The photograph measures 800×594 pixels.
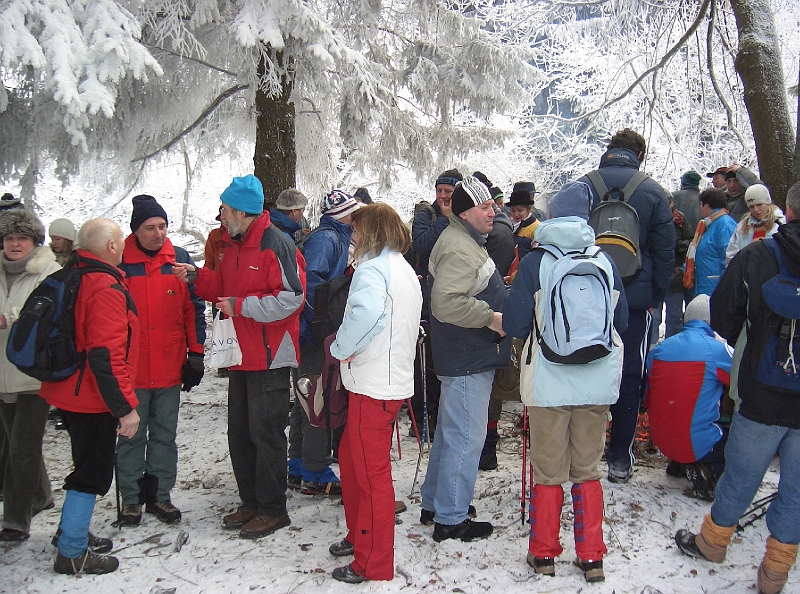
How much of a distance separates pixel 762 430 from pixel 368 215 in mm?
2546

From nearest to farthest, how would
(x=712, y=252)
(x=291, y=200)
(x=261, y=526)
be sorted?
1. (x=261, y=526)
2. (x=291, y=200)
3. (x=712, y=252)

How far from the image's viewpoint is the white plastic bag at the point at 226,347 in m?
4.20

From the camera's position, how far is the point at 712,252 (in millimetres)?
7254

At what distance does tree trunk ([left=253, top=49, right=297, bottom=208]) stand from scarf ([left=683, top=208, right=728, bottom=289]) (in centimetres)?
504

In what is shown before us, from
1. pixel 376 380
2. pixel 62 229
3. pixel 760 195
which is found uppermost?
pixel 760 195

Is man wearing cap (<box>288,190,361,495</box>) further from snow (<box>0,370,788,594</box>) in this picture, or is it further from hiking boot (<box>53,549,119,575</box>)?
hiking boot (<box>53,549,119,575</box>)

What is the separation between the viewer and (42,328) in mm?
3559

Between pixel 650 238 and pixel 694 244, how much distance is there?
3.23 meters

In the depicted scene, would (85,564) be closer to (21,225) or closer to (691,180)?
(21,225)

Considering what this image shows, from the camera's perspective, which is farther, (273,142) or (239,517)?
(273,142)

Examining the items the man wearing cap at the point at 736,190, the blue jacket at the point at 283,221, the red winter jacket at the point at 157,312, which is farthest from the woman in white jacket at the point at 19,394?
the man wearing cap at the point at 736,190

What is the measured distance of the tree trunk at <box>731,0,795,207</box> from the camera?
18.8 feet

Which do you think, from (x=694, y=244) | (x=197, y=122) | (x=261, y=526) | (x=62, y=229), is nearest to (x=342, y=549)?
(x=261, y=526)

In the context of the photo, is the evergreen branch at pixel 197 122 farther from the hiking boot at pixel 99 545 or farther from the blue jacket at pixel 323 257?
the hiking boot at pixel 99 545
